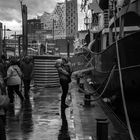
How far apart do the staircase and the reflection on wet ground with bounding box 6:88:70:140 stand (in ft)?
22.9

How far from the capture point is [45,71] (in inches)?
827

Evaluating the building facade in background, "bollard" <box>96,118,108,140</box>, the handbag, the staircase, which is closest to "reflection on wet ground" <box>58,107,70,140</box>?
"bollard" <box>96,118,108,140</box>

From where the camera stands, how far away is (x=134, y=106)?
35.3 ft

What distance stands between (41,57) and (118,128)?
1214cm

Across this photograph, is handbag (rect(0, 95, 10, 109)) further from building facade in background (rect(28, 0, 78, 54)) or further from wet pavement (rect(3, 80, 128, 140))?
building facade in background (rect(28, 0, 78, 54))

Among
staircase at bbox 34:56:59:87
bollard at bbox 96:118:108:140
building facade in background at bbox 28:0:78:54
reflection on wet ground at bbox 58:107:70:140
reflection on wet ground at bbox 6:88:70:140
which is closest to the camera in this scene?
bollard at bbox 96:118:108:140

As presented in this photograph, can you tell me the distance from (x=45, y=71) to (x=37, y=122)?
1120 centimetres

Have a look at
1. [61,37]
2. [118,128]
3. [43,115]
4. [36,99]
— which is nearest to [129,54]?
[118,128]

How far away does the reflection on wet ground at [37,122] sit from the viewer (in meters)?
8.18

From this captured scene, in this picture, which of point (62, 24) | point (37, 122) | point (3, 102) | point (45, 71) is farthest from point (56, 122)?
point (62, 24)

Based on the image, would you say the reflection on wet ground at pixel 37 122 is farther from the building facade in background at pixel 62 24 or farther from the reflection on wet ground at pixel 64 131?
the building facade in background at pixel 62 24

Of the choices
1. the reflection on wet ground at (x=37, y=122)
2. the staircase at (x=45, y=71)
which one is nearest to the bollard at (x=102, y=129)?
the reflection on wet ground at (x=37, y=122)

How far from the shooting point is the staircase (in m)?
20.9

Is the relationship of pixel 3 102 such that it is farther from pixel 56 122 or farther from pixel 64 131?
pixel 56 122
